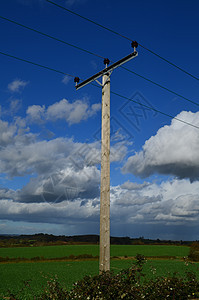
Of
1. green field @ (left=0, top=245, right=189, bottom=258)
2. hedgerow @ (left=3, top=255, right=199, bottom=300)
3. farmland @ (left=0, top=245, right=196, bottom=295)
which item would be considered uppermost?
hedgerow @ (left=3, top=255, right=199, bottom=300)

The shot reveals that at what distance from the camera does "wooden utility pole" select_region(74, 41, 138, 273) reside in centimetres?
812

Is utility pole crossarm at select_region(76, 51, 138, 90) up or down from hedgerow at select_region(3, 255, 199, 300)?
up

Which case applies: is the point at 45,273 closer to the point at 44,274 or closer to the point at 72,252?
the point at 44,274

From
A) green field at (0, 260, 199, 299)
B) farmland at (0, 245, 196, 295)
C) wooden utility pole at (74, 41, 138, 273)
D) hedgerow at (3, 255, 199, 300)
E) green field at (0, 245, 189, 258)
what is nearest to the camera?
hedgerow at (3, 255, 199, 300)

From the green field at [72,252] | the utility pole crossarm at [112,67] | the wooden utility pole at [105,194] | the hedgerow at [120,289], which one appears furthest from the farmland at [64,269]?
the utility pole crossarm at [112,67]

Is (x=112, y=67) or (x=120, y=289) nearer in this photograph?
(x=120, y=289)

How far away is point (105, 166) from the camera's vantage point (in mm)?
8578

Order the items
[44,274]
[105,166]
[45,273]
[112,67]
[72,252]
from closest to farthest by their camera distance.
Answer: [105,166]
[112,67]
[44,274]
[45,273]
[72,252]

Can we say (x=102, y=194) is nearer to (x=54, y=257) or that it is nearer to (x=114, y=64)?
(x=114, y=64)

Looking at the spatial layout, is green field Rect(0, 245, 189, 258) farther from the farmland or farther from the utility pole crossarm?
the utility pole crossarm

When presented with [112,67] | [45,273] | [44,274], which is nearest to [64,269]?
[45,273]

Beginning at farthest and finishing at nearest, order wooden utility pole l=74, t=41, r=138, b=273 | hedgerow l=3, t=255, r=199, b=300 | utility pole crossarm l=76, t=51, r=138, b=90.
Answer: utility pole crossarm l=76, t=51, r=138, b=90, wooden utility pole l=74, t=41, r=138, b=273, hedgerow l=3, t=255, r=199, b=300

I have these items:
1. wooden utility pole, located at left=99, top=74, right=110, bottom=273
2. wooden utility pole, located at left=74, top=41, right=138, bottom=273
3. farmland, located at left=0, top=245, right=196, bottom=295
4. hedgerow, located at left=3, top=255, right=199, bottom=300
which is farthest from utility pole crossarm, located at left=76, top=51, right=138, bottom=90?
farmland, located at left=0, top=245, right=196, bottom=295

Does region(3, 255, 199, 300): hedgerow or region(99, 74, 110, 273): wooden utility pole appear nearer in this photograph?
region(3, 255, 199, 300): hedgerow
